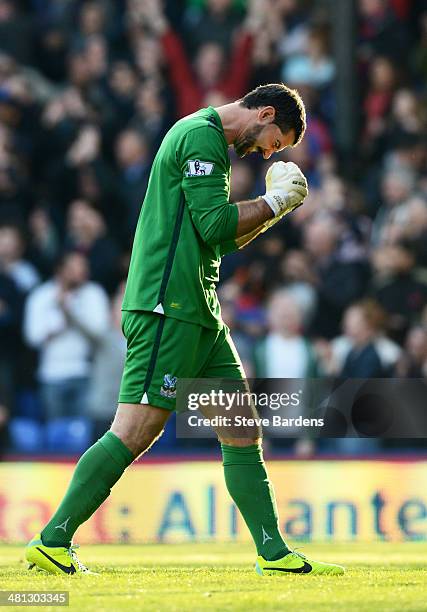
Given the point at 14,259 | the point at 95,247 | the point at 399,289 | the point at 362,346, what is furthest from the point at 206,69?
the point at 362,346

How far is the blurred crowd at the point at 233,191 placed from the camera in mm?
11617

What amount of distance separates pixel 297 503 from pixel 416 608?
14.7 ft

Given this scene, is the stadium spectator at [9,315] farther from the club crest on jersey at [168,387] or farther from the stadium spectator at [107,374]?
the club crest on jersey at [168,387]

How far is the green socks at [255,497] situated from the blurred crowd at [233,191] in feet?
14.7

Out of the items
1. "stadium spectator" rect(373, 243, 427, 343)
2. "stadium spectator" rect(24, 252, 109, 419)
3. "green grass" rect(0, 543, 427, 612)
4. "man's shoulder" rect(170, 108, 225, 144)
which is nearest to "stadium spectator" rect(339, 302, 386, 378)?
"stadium spectator" rect(373, 243, 427, 343)

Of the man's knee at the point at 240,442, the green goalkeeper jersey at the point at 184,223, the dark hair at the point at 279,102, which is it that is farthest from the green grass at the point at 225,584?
the dark hair at the point at 279,102

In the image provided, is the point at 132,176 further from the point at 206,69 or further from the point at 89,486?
the point at 89,486

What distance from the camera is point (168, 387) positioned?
6.22m

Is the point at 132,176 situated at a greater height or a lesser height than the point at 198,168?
greater

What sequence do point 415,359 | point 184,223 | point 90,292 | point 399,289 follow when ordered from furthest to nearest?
point 90,292 → point 399,289 → point 415,359 → point 184,223

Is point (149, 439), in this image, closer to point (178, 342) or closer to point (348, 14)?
point (178, 342)

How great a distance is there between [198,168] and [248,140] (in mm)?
393

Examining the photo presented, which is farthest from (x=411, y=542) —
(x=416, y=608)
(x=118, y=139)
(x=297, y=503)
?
(x=118, y=139)

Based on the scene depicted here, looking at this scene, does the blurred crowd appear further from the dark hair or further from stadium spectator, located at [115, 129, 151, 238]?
the dark hair
